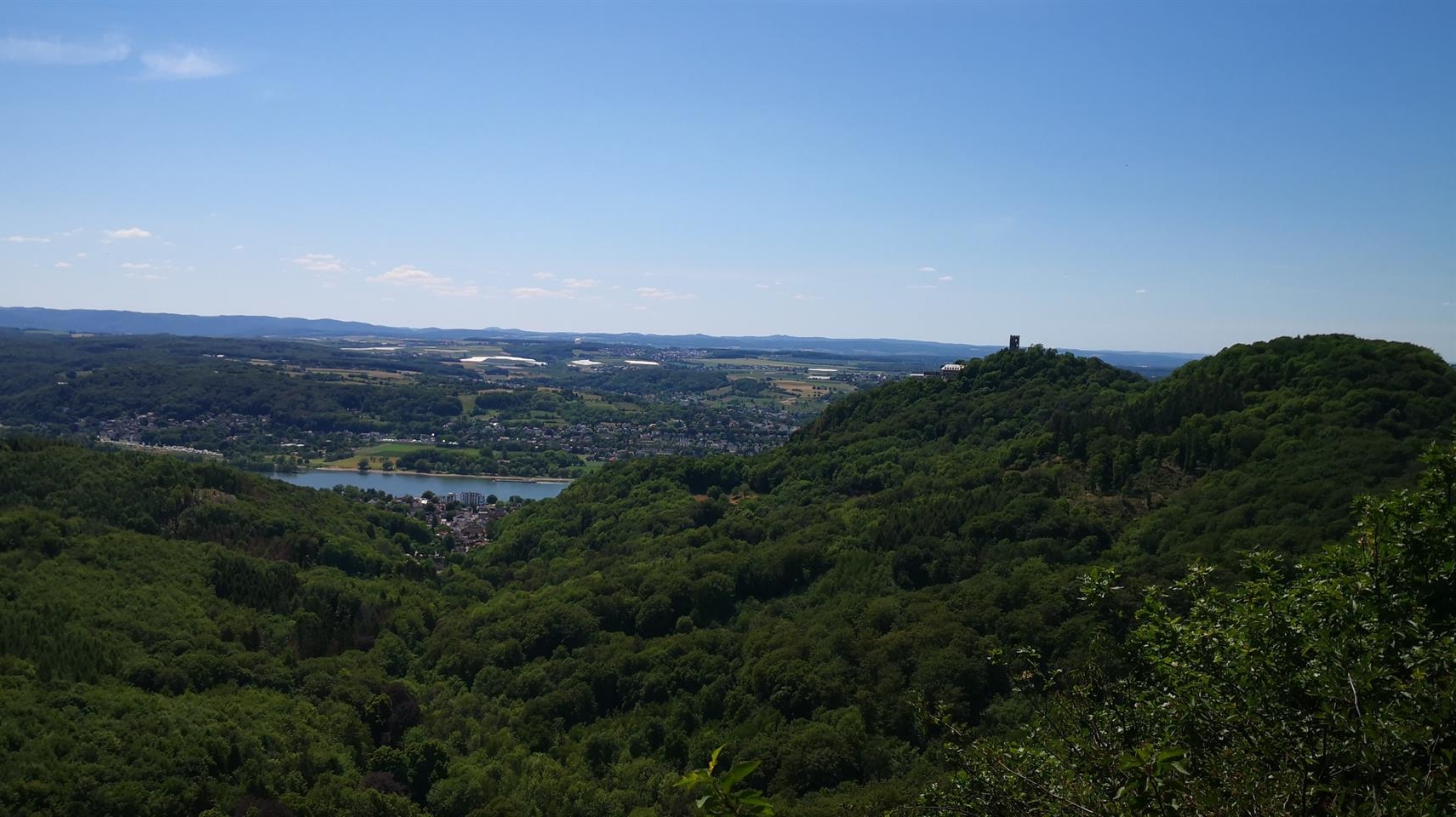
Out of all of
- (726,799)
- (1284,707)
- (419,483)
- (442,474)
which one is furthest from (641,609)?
(442,474)

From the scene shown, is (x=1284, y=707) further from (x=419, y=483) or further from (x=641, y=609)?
(x=419, y=483)

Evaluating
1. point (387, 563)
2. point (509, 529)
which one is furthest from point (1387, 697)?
point (509, 529)

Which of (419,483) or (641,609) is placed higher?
(641,609)

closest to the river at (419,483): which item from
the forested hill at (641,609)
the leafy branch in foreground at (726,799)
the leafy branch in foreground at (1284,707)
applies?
the forested hill at (641,609)

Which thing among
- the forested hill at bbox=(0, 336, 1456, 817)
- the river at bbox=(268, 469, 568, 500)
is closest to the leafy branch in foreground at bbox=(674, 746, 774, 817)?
the forested hill at bbox=(0, 336, 1456, 817)

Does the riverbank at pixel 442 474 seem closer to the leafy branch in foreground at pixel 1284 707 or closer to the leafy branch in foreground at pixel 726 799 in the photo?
the leafy branch in foreground at pixel 1284 707

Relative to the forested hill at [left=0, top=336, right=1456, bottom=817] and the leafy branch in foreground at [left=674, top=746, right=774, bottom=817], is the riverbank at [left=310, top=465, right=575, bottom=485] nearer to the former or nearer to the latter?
the forested hill at [left=0, top=336, right=1456, bottom=817]

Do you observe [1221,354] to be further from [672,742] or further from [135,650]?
[135,650]
